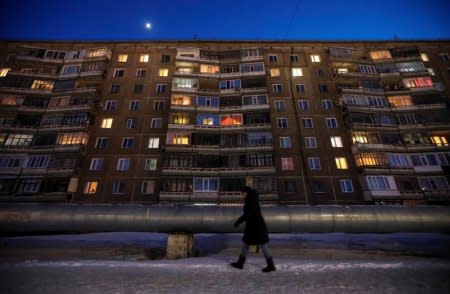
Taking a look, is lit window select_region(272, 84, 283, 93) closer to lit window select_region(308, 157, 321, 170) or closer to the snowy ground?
lit window select_region(308, 157, 321, 170)

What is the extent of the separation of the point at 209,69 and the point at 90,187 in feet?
91.1

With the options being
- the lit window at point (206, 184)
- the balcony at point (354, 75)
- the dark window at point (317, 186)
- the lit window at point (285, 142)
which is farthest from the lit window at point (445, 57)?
the lit window at point (206, 184)

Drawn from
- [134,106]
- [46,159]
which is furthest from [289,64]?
[46,159]

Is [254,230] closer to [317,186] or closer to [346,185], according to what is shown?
[317,186]

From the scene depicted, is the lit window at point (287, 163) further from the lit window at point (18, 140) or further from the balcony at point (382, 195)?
the lit window at point (18, 140)

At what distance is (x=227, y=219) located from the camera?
1062 cm

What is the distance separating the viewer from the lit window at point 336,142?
33.8 meters

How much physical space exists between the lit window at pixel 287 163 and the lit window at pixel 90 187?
91.0 feet

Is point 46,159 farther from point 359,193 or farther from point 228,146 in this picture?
point 359,193

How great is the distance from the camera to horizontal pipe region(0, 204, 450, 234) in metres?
10.7

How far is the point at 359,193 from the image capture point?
99.8 ft

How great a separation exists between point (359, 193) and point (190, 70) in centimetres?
3459

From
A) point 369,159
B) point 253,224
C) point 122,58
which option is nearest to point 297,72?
point 369,159

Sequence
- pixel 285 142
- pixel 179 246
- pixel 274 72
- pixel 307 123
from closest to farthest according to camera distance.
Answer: pixel 179 246, pixel 285 142, pixel 307 123, pixel 274 72
